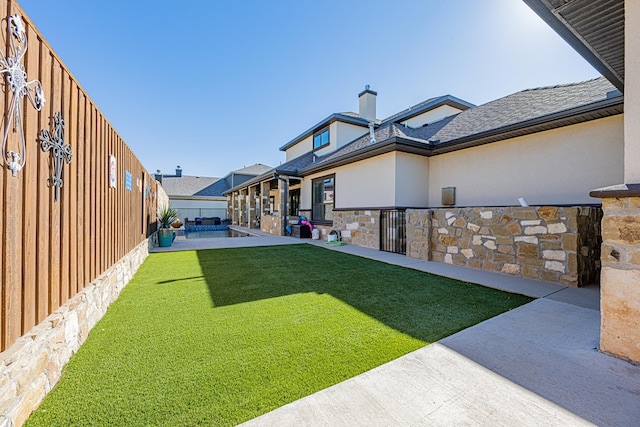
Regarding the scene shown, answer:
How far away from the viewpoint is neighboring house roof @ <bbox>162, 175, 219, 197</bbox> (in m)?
27.9

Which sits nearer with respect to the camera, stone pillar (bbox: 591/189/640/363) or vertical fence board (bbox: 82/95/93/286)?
stone pillar (bbox: 591/189/640/363)

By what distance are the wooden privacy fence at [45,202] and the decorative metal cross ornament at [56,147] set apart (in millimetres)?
33

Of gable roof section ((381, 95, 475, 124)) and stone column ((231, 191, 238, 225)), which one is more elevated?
gable roof section ((381, 95, 475, 124))

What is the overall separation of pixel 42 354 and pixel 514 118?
9.56 metres

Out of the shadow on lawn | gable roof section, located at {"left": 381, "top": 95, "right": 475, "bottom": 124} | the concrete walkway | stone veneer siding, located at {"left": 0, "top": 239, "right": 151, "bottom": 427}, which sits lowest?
the concrete walkway

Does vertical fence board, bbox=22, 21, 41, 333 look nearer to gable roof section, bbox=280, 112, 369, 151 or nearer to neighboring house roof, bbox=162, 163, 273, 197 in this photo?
gable roof section, bbox=280, 112, 369, 151

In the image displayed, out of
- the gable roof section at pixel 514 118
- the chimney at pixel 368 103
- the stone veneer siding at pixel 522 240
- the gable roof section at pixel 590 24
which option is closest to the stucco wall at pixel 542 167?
the gable roof section at pixel 514 118

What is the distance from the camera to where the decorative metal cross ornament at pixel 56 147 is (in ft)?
6.35

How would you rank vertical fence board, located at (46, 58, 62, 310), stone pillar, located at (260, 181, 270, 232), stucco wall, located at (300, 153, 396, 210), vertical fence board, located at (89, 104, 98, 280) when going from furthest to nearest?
stone pillar, located at (260, 181, 270, 232)
stucco wall, located at (300, 153, 396, 210)
vertical fence board, located at (89, 104, 98, 280)
vertical fence board, located at (46, 58, 62, 310)

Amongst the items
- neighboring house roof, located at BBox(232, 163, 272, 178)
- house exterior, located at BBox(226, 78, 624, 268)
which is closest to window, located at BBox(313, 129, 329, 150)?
house exterior, located at BBox(226, 78, 624, 268)

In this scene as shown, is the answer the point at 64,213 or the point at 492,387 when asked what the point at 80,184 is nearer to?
the point at 64,213

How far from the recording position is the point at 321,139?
1444cm

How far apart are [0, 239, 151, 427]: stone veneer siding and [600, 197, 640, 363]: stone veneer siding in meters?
4.35

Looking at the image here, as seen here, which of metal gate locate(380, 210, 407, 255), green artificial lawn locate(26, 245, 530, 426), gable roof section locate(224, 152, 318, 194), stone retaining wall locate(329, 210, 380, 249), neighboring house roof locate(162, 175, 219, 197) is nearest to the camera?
green artificial lawn locate(26, 245, 530, 426)
